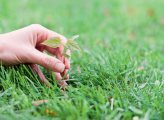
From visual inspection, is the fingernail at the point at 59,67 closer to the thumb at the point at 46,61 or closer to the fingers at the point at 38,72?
the thumb at the point at 46,61

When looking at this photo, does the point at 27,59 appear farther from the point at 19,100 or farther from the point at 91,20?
the point at 91,20

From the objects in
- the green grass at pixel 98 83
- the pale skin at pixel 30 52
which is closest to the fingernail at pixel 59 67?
the pale skin at pixel 30 52

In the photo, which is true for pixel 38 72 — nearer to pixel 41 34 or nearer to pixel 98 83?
pixel 41 34

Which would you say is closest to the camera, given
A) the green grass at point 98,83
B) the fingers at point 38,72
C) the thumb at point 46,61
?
the green grass at point 98,83

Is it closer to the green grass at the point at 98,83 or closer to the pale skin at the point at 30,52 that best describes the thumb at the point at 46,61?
the pale skin at the point at 30,52

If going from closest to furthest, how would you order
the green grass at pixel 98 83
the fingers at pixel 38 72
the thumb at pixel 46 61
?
the green grass at pixel 98 83 → the thumb at pixel 46 61 → the fingers at pixel 38 72

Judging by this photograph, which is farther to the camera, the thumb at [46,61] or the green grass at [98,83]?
the thumb at [46,61]

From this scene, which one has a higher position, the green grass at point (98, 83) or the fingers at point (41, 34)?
the fingers at point (41, 34)

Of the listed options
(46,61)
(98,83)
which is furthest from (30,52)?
(98,83)

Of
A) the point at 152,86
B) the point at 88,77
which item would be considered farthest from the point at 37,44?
the point at 152,86
